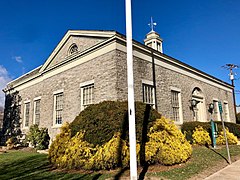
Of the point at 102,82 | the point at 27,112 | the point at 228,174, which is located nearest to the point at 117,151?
the point at 228,174

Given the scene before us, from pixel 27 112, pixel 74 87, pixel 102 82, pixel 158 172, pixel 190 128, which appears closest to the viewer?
pixel 158 172

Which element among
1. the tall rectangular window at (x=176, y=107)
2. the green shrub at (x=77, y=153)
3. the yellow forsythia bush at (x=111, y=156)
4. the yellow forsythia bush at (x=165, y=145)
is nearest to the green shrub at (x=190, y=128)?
the tall rectangular window at (x=176, y=107)

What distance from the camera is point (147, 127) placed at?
7828 mm

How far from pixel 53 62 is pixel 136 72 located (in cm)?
753

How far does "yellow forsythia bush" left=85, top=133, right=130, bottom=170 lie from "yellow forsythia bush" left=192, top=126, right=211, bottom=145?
697 cm

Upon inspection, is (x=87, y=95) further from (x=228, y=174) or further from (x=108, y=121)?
(x=228, y=174)

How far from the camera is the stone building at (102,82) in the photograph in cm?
1132

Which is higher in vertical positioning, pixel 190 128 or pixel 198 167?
pixel 190 128

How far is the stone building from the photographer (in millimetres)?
11320

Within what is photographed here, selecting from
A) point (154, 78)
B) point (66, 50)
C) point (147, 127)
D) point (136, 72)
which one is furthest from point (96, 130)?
point (66, 50)

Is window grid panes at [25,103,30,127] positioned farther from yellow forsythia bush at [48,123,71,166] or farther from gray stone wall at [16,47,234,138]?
yellow forsythia bush at [48,123,71,166]

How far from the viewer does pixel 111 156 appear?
22.2 feet

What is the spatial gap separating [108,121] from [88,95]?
17.1ft

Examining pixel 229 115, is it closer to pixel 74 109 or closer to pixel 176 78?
pixel 176 78
